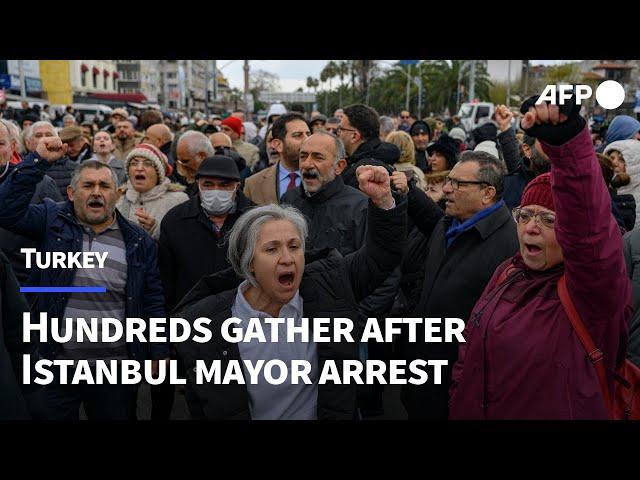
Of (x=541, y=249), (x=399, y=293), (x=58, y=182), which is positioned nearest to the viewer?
(x=541, y=249)

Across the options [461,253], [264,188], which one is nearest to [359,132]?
[264,188]

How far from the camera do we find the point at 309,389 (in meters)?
2.91

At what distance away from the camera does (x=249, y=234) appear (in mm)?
2959

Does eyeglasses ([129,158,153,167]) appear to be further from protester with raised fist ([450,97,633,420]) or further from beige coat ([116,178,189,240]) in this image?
protester with raised fist ([450,97,633,420])

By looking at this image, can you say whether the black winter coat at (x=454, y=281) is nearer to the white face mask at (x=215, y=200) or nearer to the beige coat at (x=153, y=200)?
the white face mask at (x=215, y=200)

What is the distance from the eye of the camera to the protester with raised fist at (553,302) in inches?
79.7

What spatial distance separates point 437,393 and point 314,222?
4.62 feet

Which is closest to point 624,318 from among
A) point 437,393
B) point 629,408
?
point 629,408

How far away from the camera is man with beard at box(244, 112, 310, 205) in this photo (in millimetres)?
5668

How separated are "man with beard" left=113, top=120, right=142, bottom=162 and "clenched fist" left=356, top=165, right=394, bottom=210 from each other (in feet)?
21.6

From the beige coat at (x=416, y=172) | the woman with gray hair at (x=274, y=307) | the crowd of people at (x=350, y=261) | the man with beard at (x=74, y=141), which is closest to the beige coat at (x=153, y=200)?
the crowd of people at (x=350, y=261)

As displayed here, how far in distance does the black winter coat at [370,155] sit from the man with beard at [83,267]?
182 centimetres
